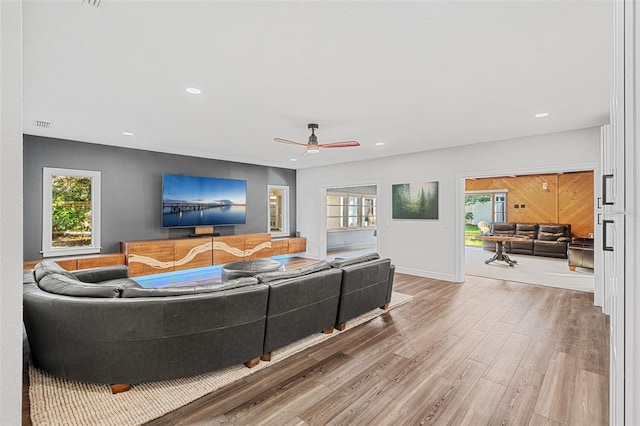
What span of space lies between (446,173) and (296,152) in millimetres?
2969

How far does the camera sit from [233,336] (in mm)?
2398

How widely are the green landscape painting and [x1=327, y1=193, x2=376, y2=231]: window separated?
3599mm

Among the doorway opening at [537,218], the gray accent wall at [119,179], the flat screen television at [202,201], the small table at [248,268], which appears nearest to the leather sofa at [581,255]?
the doorway opening at [537,218]

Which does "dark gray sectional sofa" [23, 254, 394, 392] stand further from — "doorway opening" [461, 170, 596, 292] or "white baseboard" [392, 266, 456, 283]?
"doorway opening" [461, 170, 596, 292]

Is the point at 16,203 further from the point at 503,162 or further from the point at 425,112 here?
the point at 503,162

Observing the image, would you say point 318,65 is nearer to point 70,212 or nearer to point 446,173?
point 446,173

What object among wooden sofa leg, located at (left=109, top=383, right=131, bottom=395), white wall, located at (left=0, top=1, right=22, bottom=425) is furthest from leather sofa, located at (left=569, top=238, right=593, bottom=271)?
white wall, located at (left=0, top=1, right=22, bottom=425)

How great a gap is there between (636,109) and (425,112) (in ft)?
10.7

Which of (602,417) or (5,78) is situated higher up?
(5,78)

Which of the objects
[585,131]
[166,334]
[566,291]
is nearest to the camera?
[166,334]

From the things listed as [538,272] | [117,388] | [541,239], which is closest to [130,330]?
[117,388]

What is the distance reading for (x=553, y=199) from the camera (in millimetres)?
8664

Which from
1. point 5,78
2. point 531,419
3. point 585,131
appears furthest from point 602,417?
point 585,131

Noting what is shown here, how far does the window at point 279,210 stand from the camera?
8.47 metres
